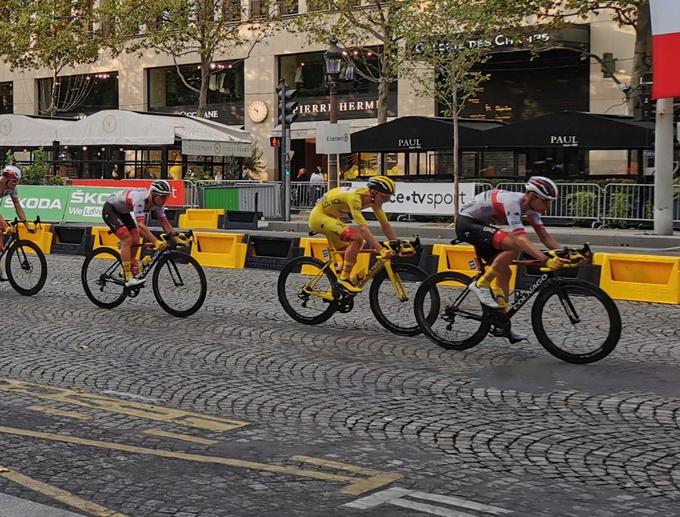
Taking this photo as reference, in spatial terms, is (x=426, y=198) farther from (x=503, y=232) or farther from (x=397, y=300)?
(x=503, y=232)

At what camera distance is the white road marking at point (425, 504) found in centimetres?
457

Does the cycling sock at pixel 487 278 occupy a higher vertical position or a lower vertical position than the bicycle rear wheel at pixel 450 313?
higher

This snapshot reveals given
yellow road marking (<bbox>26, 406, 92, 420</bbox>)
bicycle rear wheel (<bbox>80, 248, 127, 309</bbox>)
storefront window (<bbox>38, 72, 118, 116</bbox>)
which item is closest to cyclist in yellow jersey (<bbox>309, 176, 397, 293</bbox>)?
bicycle rear wheel (<bbox>80, 248, 127, 309</bbox>)

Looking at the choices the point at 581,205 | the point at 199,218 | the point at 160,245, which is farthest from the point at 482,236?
the point at 199,218

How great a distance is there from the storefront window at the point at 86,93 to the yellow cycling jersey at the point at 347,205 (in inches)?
1714

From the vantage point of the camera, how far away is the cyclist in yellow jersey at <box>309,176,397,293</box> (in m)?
9.70

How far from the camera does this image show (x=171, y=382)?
7621 mm

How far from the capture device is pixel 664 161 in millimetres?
21578

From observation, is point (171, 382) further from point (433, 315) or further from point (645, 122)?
point (645, 122)

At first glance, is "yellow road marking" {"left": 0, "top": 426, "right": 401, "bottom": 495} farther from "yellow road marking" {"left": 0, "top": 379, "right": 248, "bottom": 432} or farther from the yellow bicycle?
the yellow bicycle

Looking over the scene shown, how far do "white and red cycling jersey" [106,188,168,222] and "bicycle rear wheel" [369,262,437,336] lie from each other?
275 centimetres

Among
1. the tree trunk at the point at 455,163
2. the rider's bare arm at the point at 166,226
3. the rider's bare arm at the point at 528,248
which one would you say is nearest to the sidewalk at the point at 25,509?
the rider's bare arm at the point at 528,248

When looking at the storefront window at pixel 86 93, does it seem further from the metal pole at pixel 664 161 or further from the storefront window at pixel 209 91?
the metal pole at pixel 664 161

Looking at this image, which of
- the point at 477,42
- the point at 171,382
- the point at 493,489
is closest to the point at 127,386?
the point at 171,382
